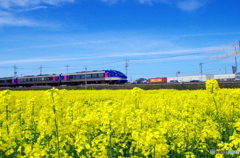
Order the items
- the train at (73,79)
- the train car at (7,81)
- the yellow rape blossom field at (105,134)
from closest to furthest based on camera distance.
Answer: the yellow rape blossom field at (105,134)
the train at (73,79)
the train car at (7,81)

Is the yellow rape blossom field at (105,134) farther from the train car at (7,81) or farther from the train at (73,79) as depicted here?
the train car at (7,81)

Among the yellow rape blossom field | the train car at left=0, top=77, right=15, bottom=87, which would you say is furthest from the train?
the yellow rape blossom field

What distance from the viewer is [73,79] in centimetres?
4984

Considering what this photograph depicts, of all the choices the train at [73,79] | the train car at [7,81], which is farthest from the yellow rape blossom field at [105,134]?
the train car at [7,81]

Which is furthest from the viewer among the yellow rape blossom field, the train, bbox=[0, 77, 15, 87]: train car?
bbox=[0, 77, 15, 87]: train car

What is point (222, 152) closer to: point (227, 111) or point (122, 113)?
point (122, 113)

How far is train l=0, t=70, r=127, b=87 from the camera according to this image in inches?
1715

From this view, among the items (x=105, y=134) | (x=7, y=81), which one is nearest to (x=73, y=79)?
(x=7, y=81)

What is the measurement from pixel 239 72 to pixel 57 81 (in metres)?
50.3

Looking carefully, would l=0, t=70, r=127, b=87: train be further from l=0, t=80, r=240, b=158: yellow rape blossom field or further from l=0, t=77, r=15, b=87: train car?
l=0, t=80, r=240, b=158: yellow rape blossom field

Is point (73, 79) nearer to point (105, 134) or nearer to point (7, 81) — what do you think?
point (7, 81)

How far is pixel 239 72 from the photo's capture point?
201 feet

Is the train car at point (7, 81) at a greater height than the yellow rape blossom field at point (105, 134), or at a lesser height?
greater

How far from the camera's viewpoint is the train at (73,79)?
43562mm
